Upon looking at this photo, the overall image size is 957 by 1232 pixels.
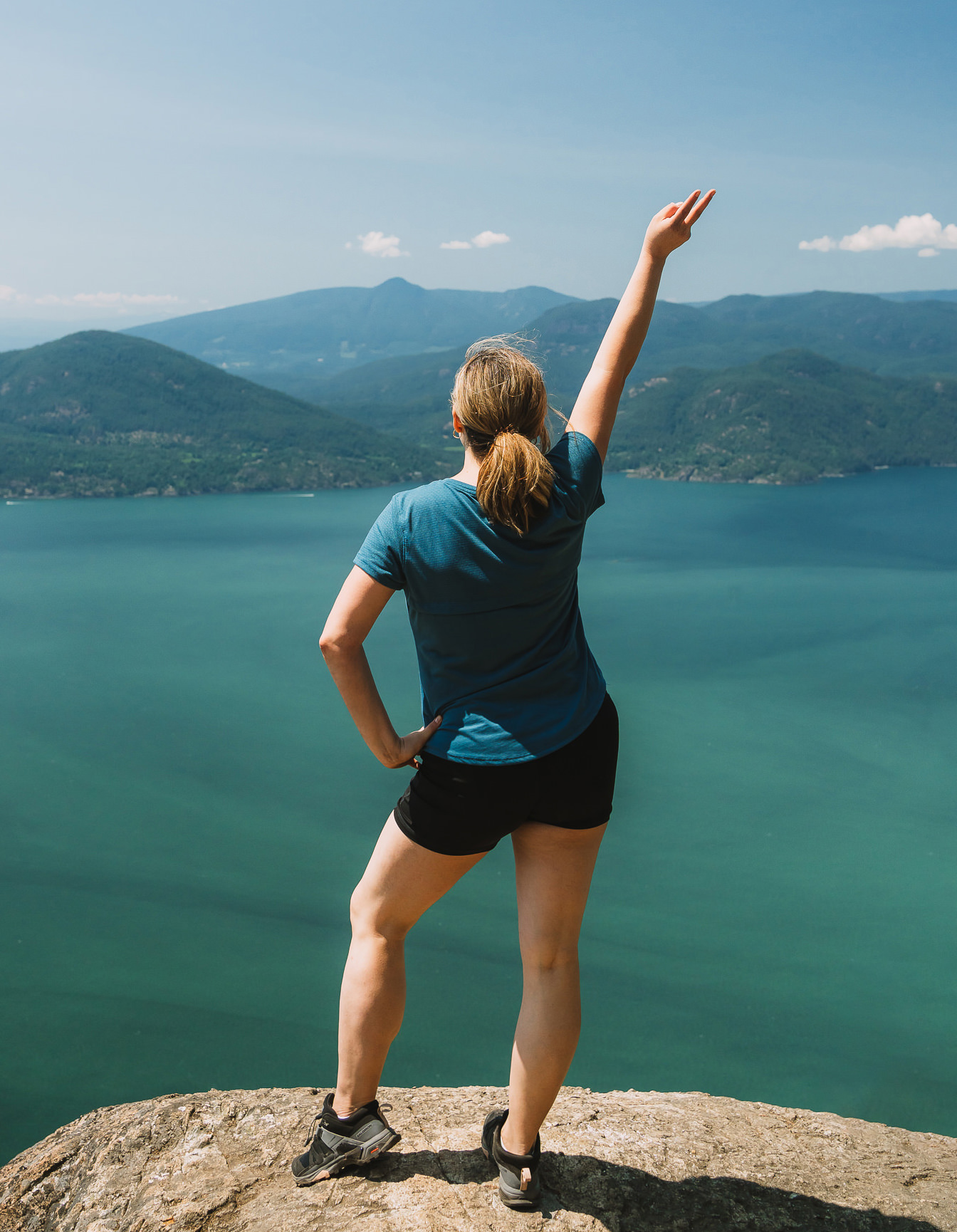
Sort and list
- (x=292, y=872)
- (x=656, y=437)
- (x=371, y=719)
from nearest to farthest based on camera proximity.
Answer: (x=371, y=719) → (x=292, y=872) → (x=656, y=437)

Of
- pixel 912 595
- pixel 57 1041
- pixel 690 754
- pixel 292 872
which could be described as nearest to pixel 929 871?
pixel 690 754

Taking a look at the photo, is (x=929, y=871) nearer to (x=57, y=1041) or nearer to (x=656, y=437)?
(x=57, y=1041)

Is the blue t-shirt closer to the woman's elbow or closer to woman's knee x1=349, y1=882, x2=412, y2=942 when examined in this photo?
the woman's elbow

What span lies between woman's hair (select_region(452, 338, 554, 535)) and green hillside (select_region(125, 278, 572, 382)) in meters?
146

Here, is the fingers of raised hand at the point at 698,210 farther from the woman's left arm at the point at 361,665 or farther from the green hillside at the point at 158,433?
the green hillside at the point at 158,433

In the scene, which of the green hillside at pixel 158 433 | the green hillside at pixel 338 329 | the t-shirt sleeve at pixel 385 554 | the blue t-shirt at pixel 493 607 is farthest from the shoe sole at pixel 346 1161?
the green hillside at pixel 338 329

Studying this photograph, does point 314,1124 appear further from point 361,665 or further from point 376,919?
point 361,665

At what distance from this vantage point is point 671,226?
144 cm

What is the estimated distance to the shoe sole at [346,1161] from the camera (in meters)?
1.37

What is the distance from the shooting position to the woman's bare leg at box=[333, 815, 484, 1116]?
1269mm

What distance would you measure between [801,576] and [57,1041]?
2646 cm

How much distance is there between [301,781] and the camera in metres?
14.4

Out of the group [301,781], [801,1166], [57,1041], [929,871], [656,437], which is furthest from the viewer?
[656,437]

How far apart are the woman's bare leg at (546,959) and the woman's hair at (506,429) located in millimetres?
485
